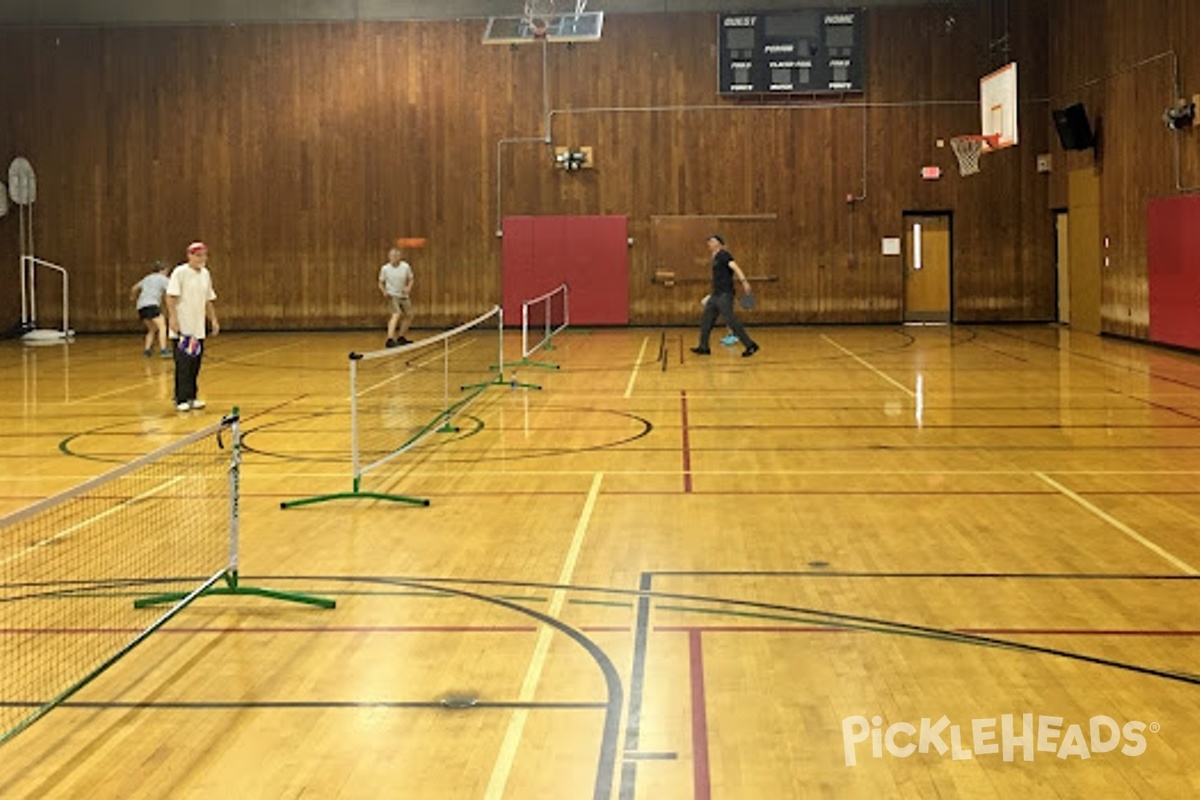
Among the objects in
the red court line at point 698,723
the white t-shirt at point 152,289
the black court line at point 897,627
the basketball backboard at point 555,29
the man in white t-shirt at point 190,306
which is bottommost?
the red court line at point 698,723

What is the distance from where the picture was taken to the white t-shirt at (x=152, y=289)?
21.6 m

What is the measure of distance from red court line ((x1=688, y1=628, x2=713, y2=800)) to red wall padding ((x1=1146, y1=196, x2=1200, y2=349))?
1684 cm

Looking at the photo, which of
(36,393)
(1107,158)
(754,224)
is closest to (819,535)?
(36,393)

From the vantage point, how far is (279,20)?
2902 centimetres

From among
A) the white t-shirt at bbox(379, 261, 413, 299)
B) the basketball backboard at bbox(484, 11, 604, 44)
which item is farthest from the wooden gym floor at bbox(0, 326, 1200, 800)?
the basketball backboard at bbox(484, 11, 604, 44)

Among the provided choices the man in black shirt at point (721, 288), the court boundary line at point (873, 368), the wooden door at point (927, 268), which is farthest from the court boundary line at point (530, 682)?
the wooden door at point (927, 268)

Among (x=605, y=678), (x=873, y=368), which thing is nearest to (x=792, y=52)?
(x=873, y=368)

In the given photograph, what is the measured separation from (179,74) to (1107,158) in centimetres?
1851

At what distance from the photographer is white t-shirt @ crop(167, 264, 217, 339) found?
543 inches

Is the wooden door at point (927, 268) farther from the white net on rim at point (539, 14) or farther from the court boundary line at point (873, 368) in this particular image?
the white net on rim at point (539, 14)

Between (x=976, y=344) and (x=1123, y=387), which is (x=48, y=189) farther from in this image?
(x=1123, y=387)

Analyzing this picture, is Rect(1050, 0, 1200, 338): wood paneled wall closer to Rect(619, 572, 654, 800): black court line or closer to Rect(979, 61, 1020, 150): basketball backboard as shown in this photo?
Rect(979, 61, 1020, 150): basketball backboard

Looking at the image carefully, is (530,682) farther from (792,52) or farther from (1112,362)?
(792,52)

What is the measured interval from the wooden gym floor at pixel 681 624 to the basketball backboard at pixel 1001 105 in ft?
41.7
